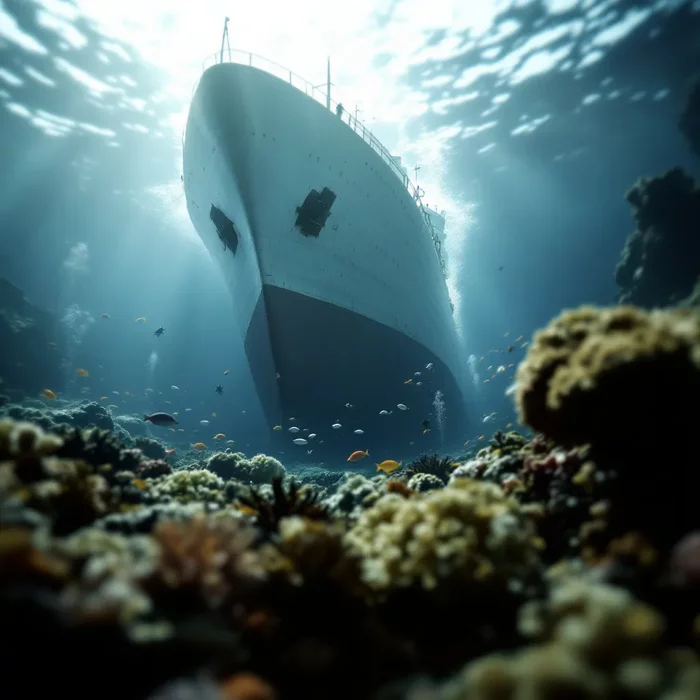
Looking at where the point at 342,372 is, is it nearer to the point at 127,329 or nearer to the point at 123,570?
the point at 123,570

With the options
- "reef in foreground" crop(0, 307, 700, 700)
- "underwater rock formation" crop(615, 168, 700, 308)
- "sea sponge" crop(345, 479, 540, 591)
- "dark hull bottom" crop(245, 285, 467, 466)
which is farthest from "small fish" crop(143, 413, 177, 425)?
"underwater rock formation" crop(615, 168, 700, 308)

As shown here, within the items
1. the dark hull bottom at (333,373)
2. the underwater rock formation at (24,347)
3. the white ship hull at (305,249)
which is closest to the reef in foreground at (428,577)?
the dark hull bottom at (333,373)

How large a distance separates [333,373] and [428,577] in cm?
1204

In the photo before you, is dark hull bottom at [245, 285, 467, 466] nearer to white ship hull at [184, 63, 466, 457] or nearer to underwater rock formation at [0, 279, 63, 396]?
white ship hull at [184, 63, 466, 457]

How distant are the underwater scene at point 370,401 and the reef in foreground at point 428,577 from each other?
0.04 ft

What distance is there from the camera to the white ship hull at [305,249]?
1167 cm

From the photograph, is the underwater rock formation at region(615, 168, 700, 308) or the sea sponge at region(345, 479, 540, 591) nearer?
the sea sponge at region(345, 479, 540, 591)

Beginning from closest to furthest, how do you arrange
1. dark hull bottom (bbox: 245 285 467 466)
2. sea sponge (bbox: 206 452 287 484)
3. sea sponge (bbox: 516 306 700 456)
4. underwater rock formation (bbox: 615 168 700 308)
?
sea sponge (bbox: 516 306 700 456)
sea sponge (bbox: 206 452 287 484)
dark hull bottom (bbox: 245 285 467 466)
underwater rock formation (bbox: 615 168 700 308)

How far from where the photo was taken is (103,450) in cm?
539

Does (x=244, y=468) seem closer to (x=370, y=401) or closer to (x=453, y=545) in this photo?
(x=370, y=401)

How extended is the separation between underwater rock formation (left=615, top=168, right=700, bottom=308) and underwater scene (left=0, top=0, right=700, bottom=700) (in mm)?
111

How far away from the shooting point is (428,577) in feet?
7.41

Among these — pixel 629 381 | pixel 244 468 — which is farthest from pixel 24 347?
pixel 629 381

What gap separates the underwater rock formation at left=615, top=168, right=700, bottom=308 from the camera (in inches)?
638
